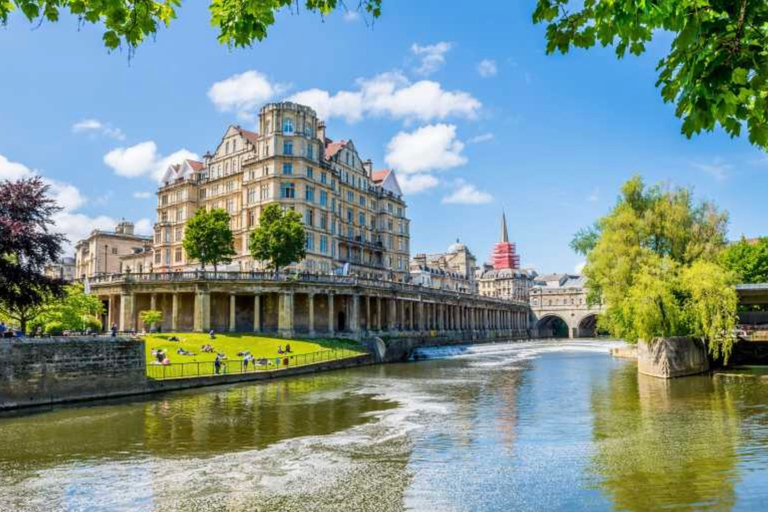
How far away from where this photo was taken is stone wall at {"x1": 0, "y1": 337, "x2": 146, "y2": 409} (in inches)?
1193

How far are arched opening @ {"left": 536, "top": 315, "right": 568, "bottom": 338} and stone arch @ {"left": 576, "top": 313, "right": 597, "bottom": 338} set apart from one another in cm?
Answer: 515

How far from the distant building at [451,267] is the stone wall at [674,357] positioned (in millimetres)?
101346

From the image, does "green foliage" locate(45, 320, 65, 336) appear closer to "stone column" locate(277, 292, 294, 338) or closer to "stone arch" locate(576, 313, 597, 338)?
"stone column" locate(277, 292, 294, 338)

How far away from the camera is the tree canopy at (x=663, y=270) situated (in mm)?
41228

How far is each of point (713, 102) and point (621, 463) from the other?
15181 millimetres

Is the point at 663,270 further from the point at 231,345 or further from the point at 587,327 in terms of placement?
the point at 587,327

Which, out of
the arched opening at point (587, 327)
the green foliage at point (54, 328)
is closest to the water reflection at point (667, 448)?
the green foliage at point (54, 328)

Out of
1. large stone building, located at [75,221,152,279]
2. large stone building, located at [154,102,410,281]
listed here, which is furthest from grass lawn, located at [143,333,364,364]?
large stone building, located at [75,221,152,279]

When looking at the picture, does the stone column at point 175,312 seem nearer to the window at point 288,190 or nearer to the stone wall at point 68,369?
the window at point 288,190

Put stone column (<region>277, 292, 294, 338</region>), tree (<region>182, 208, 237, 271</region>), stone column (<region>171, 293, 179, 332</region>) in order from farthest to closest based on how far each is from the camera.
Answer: tree (<region>182, 208, 237, 271</region>) → stone column (<region>277, 292, 294, 338</region>) → stone column (<region>171, 293, 179, 332</region>)

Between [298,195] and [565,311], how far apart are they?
9689 cm

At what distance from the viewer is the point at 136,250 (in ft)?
373

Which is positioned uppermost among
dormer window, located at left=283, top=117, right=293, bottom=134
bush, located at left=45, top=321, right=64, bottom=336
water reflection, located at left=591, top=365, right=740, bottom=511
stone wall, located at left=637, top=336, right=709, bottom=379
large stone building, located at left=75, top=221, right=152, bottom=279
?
dormer window, located at left=283, top=117, right=293, bottom=134

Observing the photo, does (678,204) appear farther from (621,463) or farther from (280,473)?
(280,473)
